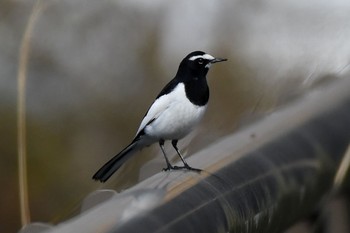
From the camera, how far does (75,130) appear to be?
140 inches

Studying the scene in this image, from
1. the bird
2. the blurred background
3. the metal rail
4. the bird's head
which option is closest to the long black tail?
the bird

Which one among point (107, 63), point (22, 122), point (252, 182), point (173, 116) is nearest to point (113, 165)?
point (173, 116)

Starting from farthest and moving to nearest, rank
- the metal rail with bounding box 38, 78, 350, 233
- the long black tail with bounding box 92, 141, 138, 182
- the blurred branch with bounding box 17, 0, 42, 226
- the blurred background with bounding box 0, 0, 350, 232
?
the blurred branch with bounding box 17, 0, 42, 226 < the blurred background with bounding box 0, 0, 350, 232 < the long black tail with bounding box 92, 141, 138, 182 < the metal rail with bounding box 38, 78, 350, 233

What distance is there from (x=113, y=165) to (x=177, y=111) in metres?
0.10

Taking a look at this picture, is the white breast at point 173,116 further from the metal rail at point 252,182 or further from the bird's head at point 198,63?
the metal rail at point 252,182

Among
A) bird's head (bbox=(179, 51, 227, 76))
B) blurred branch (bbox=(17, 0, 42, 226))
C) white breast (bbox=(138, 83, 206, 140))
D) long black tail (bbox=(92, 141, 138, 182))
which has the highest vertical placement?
bird's head (bbox=(179, 51, 227, 76))

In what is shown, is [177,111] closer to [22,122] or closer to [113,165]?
[113,165]

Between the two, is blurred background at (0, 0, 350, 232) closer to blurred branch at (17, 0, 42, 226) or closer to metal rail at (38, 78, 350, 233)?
blurred branch at (17, 0, 42, 226)

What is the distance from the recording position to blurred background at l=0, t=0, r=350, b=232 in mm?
3203

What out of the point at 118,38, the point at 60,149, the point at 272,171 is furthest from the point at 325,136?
the point at 118,38

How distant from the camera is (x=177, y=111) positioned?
1450 millimetres

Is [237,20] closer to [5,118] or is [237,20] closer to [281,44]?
[281,44]

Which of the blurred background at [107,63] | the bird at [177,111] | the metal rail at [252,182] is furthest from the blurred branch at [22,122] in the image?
the metal rail at [252,182]

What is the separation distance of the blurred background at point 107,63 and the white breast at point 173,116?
137 cm
